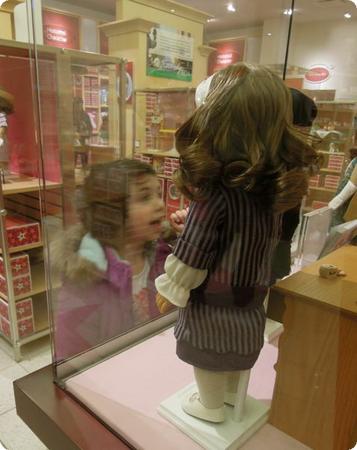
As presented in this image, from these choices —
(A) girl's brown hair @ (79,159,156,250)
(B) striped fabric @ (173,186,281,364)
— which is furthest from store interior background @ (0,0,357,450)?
(B) striped fabric @ (173,186,281,364)

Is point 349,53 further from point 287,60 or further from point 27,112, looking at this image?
point 27,112

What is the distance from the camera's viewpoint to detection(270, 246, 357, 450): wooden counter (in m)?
0.70

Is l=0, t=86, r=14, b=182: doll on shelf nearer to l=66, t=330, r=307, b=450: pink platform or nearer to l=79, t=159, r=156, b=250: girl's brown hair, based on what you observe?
l=79, t=159, r=156, b=250: girl's brown hair

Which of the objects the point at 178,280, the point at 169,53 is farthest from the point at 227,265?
the point at 169,53

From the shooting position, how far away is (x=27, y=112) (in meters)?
Answer: 1.72

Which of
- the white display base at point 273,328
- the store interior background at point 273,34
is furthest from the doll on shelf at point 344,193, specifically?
the white display base at point 273,328

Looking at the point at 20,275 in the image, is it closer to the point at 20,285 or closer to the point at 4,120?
the point at 20,285

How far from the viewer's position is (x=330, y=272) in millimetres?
798

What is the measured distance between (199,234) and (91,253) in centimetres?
43

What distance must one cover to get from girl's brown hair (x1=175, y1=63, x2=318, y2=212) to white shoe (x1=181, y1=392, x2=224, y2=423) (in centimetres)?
46

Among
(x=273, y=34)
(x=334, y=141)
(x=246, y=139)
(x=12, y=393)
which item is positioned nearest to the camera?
(x=246, y=139)

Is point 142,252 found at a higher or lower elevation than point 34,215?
higher

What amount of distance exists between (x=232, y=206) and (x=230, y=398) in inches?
17.8

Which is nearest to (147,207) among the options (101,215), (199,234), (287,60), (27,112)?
(101,215)
